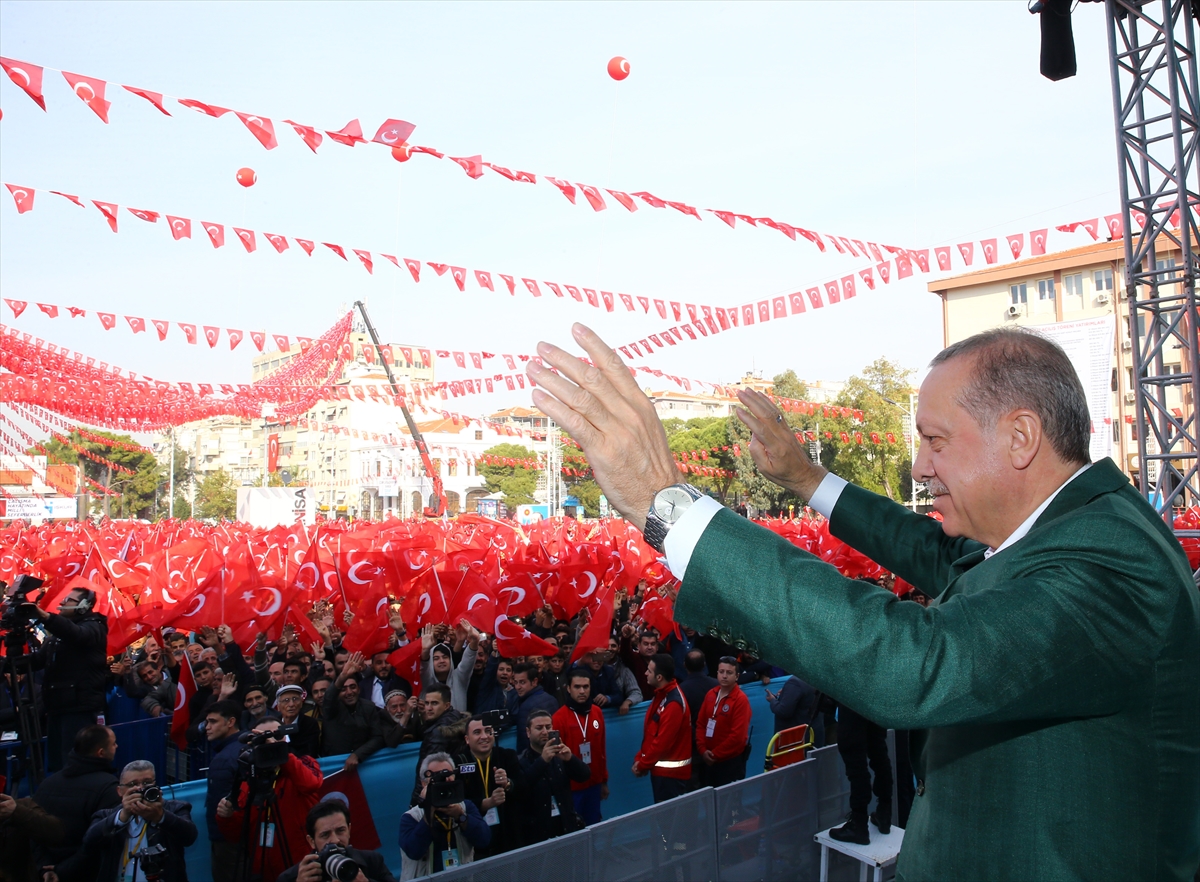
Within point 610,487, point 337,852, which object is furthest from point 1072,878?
point 337,852

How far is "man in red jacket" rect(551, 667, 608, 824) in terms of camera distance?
6707 millimetres

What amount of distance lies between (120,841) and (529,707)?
299 centimetres

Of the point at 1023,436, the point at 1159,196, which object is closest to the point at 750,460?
the point at 1159,196

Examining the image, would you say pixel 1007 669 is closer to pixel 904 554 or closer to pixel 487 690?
pixel 904 554

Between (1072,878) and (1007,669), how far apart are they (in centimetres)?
37

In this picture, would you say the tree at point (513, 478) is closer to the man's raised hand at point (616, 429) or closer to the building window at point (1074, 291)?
the building window at point (1074, 291)

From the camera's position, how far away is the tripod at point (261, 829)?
4.71 meters

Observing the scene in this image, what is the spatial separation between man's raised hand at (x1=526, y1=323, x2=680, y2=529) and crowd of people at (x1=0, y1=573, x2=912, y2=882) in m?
3.54

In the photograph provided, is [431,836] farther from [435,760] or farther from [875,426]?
[875,426]

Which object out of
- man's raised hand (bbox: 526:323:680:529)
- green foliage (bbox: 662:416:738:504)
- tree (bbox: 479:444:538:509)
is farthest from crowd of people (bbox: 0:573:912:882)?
tree (bbox: 479:444:538:509)

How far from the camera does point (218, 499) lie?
7238 centimetres

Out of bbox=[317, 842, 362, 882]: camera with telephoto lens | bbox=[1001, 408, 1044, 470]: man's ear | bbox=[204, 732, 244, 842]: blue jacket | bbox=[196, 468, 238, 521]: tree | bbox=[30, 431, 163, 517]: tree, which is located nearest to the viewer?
bbox=[1001, 408, 1044, 470]: man's ear

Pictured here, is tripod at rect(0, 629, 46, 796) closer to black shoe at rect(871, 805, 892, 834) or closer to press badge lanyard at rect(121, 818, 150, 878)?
press badge lanyard at rect(121, 818, 150, 878)

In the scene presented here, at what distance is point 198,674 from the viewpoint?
8109 mm
